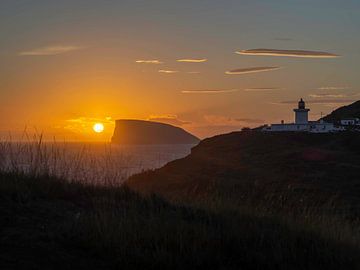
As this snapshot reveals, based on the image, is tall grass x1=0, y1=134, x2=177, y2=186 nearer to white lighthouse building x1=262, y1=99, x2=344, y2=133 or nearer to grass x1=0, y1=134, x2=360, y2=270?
grass x1=0, y1=134, x2=360, y2=270

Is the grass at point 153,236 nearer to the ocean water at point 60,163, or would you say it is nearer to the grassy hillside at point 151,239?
the grassy hillside at point 151,239

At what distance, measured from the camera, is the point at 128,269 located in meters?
6.75

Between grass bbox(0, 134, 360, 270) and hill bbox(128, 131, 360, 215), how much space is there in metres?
23.1

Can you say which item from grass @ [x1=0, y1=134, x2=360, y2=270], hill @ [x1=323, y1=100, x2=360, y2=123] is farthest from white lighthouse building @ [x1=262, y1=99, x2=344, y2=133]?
grass @ [x1=0, y1=134, x2=360, y2=270]

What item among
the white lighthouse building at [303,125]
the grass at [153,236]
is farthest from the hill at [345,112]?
the grass at [153,236]

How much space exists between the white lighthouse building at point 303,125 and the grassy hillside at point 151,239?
73854 mm

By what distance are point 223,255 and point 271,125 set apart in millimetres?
82223

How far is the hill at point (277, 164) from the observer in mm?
39844

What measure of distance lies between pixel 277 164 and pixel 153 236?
49007 mm

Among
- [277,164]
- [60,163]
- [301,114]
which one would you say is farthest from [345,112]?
[60,163]

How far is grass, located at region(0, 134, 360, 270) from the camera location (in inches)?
274

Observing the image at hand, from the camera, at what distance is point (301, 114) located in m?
83.4

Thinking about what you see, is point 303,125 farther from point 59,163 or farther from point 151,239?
point 151,239

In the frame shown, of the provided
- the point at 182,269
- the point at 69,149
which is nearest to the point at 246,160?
the point at 69,149
